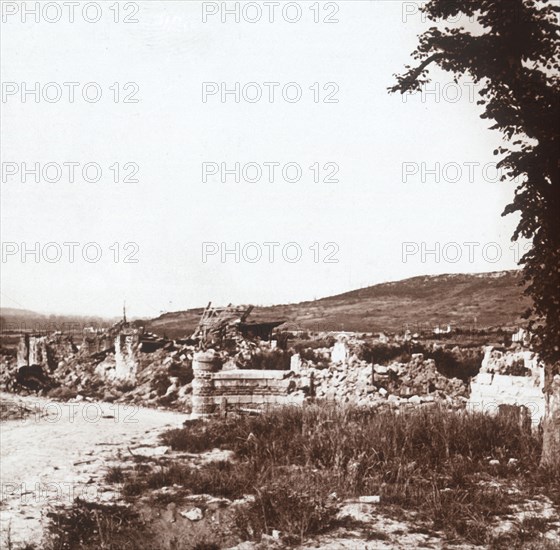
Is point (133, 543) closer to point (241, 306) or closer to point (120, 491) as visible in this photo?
point (120, 491)

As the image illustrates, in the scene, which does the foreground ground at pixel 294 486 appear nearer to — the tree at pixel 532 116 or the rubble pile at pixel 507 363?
the tree at pixel 532 116

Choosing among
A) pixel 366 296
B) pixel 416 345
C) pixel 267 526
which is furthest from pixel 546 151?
pixel 366 296

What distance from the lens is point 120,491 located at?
733cm

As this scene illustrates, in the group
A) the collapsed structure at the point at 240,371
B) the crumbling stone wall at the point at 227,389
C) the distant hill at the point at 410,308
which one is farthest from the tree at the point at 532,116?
the distant hill at the point at 410,308

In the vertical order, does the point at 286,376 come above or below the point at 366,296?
below

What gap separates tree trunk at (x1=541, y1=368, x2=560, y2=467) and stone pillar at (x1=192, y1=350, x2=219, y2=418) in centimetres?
729

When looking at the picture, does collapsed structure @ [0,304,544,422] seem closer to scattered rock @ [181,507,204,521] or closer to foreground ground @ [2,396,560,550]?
foreground ground @ [2,396,560,550]

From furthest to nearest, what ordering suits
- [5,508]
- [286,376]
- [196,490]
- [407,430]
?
1. [286,376]
2. [407,430]
3. [196,490]
4. [5,508]

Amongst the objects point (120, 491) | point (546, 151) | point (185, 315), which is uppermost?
point (546, 151)

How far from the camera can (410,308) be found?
2558 cm

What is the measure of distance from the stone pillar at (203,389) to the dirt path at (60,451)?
814mm

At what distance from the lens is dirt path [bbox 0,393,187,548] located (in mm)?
6720

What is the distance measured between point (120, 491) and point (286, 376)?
757cm

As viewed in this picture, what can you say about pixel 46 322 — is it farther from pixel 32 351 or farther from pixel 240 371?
pixel 240 371
